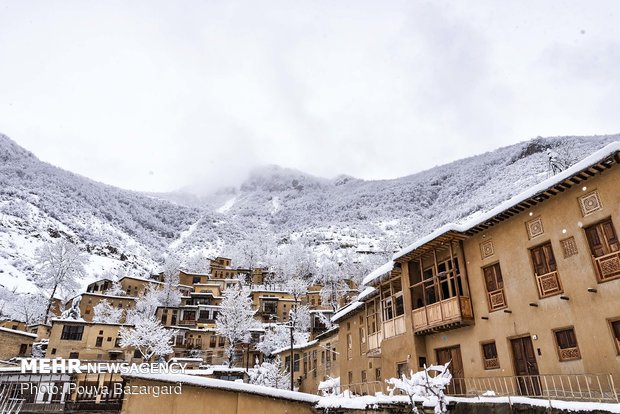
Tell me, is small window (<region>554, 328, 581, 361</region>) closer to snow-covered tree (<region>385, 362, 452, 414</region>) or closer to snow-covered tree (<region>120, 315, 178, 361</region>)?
snow-covered tree (<region>385, 362, 452, 414</region>)

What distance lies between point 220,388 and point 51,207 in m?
140

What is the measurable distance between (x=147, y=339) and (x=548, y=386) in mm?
47566

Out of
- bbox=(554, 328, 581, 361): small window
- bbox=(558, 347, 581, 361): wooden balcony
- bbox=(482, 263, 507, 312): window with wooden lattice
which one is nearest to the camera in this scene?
bbox=(558, 347, 581, 361): wooden balcony

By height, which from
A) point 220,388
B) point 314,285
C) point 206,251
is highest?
point 206,251

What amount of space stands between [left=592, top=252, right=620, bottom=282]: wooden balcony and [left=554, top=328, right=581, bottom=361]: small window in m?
2.12

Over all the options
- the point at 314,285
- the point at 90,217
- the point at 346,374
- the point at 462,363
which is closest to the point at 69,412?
the point at 346,374

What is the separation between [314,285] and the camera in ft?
281

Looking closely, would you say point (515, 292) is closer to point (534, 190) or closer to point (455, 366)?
point (534, 190)

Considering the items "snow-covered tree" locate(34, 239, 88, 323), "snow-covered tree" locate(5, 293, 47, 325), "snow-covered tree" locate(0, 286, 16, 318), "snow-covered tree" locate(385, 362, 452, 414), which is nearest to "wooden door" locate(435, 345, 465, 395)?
"snow-covered tree" locate(385, 362, 452, 414)

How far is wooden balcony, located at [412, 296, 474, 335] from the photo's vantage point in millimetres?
16984

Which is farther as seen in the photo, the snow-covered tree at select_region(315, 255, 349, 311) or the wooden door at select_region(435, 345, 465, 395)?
the snow-covered tree at select_region(315, 255, 349, 311)

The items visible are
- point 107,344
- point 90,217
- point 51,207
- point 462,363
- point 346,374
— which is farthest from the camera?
point 90,217

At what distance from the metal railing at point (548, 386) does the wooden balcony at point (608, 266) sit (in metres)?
2.96

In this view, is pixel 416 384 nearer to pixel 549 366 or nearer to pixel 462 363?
pixel 549 366
